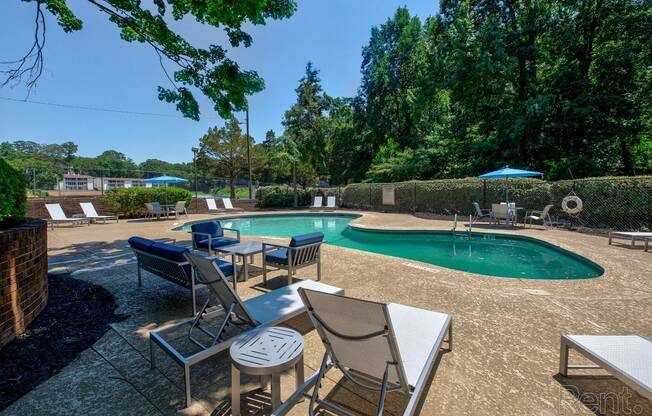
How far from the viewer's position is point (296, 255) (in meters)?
4.36

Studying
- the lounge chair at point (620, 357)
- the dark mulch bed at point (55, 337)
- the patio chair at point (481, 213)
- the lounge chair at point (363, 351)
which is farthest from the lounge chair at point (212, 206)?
the lounge chair at point (620, 357)

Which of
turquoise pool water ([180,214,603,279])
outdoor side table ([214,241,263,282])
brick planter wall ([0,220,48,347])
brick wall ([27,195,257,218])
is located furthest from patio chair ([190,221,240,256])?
brick wall ([27,195,257,218])

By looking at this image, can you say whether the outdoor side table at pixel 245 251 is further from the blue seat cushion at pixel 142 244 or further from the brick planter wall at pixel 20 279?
the brick planter wall at pixel 20 279

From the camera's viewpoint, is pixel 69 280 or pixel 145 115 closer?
pixel 69 280

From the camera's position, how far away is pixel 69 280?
454 cm

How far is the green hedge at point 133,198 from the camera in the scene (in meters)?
13.7

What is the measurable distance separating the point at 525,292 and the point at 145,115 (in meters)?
31.7

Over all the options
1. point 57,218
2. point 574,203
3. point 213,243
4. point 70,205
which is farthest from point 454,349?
point 70,205

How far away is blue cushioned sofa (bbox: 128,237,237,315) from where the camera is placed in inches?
133

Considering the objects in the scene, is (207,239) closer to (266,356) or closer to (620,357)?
(266,356)

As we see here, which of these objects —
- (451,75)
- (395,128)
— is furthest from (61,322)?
(395,128)

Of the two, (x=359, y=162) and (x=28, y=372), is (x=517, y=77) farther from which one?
(x=28, y=372)

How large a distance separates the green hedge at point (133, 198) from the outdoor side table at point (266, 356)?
1507 centimetres

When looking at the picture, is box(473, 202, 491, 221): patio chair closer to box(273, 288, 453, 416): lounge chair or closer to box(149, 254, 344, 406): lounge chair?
box(149, 254, 344, 406): lounge chair
